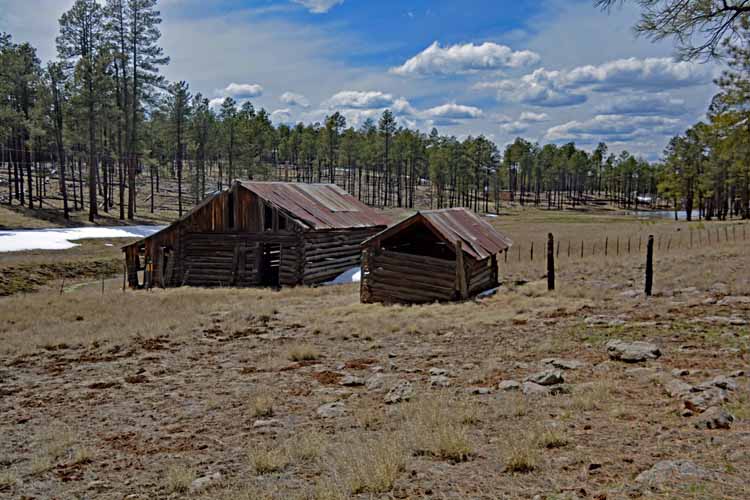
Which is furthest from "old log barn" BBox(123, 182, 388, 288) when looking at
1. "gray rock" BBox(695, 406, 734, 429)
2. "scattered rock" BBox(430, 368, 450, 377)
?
"gray rock" BBox(695, 406, 734, 429)

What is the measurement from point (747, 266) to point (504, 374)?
14.4 meters

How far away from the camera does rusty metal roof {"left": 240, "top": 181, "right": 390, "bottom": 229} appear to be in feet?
94.7

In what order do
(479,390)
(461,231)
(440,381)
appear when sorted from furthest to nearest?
(461,231)
(440,381)
(479,390)

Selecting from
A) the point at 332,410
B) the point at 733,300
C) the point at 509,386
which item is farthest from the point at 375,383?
the point at 733,300

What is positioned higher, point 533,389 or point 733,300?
point 733,300

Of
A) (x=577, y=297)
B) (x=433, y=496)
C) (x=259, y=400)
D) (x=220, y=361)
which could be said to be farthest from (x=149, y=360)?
(x=577, y=297)

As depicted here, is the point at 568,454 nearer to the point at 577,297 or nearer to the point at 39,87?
the point at 577,297

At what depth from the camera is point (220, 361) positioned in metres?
12.7

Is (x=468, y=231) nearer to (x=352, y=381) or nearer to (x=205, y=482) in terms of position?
(x=352, y=381)

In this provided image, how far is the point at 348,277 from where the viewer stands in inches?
1194

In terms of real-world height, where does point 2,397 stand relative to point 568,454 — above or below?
below

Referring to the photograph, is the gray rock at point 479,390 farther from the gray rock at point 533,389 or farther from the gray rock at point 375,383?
the gray rock at point 375,383

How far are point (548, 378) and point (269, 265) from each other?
2322 cm

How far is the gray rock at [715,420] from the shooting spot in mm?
6364
